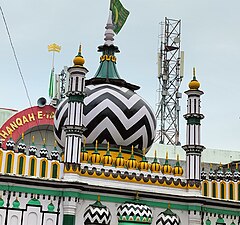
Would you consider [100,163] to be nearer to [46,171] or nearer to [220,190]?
[46,171]

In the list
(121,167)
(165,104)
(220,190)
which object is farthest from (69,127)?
(165,104)

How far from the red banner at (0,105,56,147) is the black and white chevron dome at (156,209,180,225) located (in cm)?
902

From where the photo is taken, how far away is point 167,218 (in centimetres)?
1552

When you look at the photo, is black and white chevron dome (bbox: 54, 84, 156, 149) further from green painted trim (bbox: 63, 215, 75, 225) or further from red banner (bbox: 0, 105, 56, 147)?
red banner (bbox: 0, 105, 56, 147)

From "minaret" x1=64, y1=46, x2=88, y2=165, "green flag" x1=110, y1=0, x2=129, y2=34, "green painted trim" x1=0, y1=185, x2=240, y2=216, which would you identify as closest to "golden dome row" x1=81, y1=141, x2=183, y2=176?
"minaret" x1=64, y1=46, x2=88, y2=165

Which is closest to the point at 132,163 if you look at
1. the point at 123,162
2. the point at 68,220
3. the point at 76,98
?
the point at 123,162

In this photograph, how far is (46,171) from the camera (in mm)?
14750

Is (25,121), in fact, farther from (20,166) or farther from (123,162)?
(20,166)

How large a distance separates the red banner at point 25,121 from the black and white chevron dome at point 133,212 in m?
8.85

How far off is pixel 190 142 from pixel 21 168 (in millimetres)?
4476

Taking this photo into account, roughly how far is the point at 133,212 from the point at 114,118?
2.86 meters

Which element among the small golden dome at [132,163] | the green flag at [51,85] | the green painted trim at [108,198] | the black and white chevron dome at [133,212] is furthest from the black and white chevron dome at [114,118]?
the green flag at [51,85]

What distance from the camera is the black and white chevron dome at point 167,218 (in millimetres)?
15484

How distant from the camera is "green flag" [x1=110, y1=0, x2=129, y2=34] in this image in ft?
61.9
